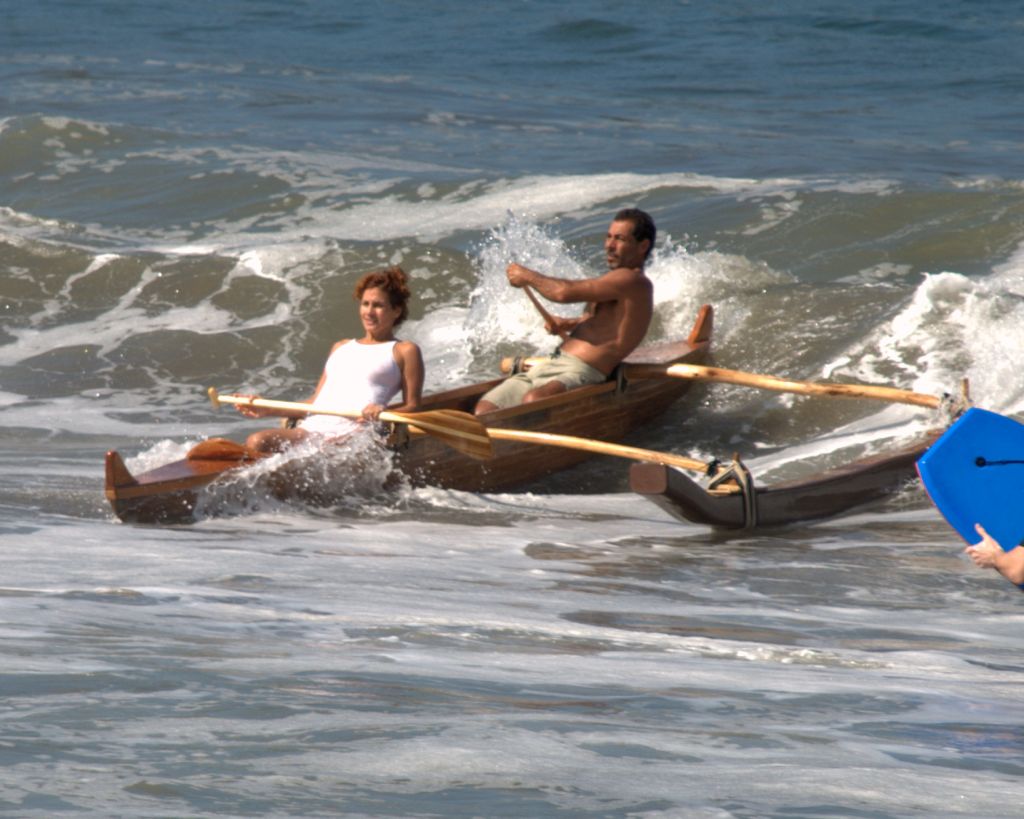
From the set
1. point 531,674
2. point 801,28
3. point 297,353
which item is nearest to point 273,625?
point 531,674

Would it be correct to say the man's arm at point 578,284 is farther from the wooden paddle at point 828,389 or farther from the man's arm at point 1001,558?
the man's arm at point 1001,558

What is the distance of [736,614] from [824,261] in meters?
7.67

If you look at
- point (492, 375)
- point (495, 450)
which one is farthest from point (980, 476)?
point (492, 375)

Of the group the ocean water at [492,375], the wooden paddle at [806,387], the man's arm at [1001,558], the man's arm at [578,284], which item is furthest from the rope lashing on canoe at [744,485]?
the man's arm at [1001,558]

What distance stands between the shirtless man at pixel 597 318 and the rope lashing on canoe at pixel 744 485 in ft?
4.79

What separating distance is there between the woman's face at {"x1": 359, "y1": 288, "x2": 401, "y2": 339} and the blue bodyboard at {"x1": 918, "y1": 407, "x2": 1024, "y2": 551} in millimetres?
3377

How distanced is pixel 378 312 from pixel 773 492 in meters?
2.04

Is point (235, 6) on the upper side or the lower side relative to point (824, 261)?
upper

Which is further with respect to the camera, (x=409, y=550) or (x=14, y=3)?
(x=14, y=3)

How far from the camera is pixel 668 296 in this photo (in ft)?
38.0

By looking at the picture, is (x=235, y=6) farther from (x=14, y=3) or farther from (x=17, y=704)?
(x=17, y=704)

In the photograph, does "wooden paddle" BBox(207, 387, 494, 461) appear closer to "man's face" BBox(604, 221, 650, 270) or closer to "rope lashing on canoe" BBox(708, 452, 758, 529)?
"rope lashing on canoe" BBox(708, 452, 758, 529)

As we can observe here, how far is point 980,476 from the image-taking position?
183 inches

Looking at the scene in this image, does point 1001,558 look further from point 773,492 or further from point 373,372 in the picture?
point 373,372
